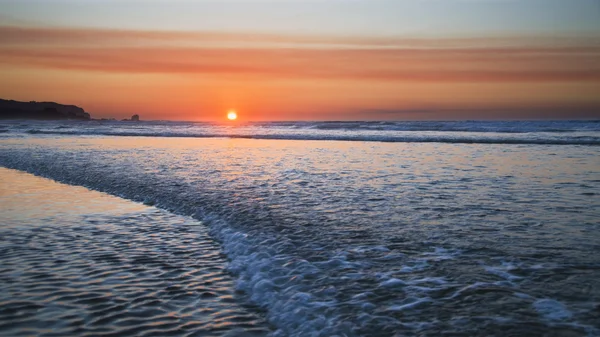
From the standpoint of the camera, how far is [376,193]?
1075 centimetres

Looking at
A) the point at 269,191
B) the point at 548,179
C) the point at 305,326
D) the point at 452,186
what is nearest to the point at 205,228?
the point at 269,191

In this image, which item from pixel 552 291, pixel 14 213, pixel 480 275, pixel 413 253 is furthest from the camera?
pixel 14 213

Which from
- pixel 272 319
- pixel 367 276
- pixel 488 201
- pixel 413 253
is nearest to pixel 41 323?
pixel 272 319

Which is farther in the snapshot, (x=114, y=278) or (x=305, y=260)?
(x=305, y=260)

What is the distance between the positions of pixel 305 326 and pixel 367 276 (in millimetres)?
1311

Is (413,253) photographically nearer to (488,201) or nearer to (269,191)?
(488,201)

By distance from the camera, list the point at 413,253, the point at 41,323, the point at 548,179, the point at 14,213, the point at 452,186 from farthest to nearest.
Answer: the point at 548,179, the point at 452,186, the point at 14,213, the point at 413,253, the point at 41,323

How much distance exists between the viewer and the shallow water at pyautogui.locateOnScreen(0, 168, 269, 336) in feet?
13.8

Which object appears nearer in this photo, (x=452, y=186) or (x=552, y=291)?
(x=552, y=291)

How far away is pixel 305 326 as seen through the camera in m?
4.23

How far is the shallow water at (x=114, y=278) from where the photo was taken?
4219 millimetres

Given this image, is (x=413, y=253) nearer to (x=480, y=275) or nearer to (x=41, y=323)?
(x=480, y=275)

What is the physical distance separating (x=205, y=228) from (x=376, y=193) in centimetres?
455

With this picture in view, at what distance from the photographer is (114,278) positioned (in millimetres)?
5379
